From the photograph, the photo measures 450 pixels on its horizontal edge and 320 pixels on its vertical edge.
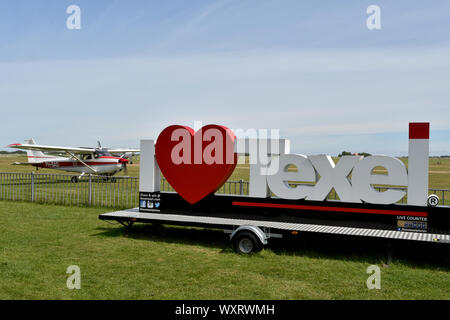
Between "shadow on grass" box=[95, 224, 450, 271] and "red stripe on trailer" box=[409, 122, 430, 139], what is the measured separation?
2.16 meters

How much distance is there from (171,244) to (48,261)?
9.13 ft

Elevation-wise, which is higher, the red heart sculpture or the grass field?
the red heart sculpture

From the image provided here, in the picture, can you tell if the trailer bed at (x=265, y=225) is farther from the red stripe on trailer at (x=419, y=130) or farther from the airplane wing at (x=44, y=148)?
the airplane wing at (x=44, y=148)

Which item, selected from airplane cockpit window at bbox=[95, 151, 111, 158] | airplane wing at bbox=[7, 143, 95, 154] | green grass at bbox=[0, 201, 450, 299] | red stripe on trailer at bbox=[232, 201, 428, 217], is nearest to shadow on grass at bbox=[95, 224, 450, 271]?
green grass at bbox=[0, 201, 450, 299]

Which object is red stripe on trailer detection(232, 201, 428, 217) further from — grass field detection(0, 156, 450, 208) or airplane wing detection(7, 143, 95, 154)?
airplane wing detection(7, 143, 95, 154)

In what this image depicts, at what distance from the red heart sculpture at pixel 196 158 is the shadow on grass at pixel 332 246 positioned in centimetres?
121

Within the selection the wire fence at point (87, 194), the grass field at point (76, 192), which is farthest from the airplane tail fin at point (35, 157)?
the wire fence at point (87, 194)

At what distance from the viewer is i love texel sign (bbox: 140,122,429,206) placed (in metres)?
7.89

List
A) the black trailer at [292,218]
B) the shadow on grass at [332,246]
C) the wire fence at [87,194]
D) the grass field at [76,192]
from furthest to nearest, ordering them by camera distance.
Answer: the grass field at [76,192], the wire fence at [87,194], the black trailer at [292,218], the shadow on grass at [332,246]

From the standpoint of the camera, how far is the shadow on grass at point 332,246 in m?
7.59

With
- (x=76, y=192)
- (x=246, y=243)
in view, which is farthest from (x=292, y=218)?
(x=76, y=192)
